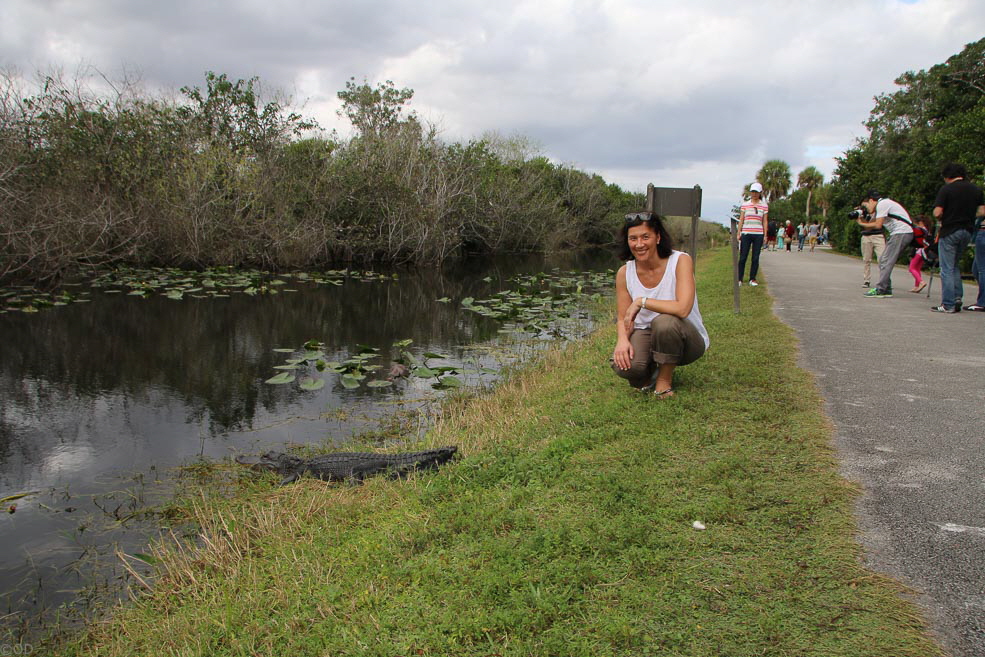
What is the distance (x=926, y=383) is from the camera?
17.0 ft

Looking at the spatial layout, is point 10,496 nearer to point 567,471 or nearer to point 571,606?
point 567,471

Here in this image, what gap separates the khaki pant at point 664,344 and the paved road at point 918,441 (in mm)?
1053

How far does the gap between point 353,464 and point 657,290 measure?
2.61 meters

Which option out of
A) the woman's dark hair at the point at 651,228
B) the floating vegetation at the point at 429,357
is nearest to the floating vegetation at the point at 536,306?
the floating vegetation at the point at 429,357

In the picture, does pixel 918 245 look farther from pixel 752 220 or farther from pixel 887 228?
pixel 752 220

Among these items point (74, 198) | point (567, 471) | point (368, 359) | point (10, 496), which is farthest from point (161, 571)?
point (74, 198)

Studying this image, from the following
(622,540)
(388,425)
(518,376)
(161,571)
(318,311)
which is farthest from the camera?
(318,311)

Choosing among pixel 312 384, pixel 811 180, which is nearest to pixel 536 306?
pixel 312 384

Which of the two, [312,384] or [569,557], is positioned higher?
[569,557]

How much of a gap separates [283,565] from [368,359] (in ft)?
19.6

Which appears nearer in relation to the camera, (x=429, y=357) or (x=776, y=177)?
(x=429, y=357)

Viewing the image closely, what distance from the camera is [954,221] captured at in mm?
9016

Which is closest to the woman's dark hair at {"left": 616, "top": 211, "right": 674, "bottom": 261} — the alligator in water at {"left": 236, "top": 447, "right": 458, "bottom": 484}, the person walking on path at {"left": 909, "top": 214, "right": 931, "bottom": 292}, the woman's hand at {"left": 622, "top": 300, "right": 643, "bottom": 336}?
the woman's hand at {"left": 622, "top": 300, "right": 643, "bottom": 336}

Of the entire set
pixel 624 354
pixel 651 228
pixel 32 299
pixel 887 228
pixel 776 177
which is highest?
pixel 776 177
